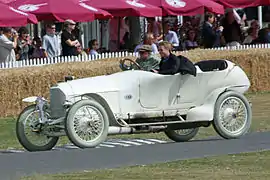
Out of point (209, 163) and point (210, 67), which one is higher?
point (210, 67)

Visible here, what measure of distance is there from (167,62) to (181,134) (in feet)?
3.84

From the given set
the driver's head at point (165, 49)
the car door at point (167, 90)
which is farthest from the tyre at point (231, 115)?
the driver's head at point (165, 49)

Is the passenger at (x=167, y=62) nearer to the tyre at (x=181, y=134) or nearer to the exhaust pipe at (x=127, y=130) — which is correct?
the exhaust pipe at (x=127, y=130)

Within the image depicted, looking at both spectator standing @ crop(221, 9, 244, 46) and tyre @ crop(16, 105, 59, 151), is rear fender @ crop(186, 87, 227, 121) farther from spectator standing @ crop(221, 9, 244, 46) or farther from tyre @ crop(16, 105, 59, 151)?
spectator standing @ crop(221, 9, 244, 46)

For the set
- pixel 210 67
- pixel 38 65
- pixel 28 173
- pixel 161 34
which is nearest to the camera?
pixel 28 173

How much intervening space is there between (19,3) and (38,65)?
386cm

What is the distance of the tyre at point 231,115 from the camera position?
15.5 meters

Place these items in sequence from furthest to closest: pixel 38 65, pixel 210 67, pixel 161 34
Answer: pixel 161 34
pixel 38 65
pixel 210 67

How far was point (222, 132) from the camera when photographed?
1552 cm

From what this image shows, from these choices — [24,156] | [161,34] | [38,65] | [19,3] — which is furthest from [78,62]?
[24,156]

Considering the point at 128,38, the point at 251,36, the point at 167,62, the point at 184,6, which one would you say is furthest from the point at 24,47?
the point at 167,62

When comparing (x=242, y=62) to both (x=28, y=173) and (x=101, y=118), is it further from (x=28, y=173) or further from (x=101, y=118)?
(x=28, y=173)

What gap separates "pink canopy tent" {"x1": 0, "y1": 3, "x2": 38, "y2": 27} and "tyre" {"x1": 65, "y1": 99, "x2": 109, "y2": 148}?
9.12 meters

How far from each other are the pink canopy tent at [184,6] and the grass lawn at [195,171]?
1499 centimetres
